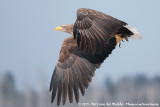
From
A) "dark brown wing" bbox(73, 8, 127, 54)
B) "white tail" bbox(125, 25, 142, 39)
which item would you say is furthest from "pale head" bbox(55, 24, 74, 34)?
"dark brown wing" bbox(73, 8, 127, 54)

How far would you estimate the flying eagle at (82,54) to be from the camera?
5246 mm

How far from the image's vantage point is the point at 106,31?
521 centimetres

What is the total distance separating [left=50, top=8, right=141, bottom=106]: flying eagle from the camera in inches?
207

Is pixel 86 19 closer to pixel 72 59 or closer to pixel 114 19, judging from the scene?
pixel 114 19

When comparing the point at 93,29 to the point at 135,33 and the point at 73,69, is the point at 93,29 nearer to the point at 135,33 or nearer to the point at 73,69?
the point at 135,33

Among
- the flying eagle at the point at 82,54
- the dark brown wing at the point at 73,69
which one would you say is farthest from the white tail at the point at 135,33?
the dark brown wing at the point at 73,69

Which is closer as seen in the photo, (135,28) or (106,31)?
(106,31)

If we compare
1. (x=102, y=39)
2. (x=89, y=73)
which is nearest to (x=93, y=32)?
(x=102, y=39)

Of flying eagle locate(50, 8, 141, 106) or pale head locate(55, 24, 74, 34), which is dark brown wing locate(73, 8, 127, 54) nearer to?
flying eagle locate(50, 8, 141, 106)

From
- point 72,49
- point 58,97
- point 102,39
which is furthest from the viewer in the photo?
point 72,49

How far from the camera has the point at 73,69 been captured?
21.2 feet

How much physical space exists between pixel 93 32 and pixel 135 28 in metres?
1.44

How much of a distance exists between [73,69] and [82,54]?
0.30m

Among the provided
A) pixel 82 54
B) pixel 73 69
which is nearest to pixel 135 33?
pixel 82 54
